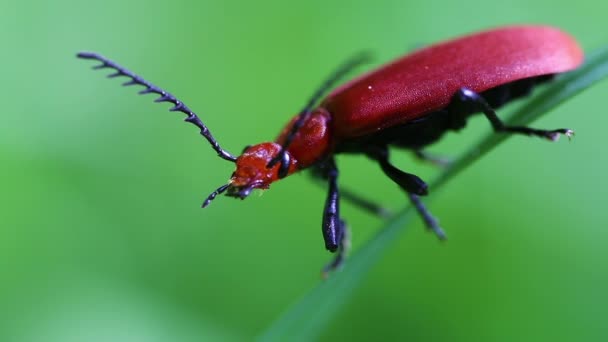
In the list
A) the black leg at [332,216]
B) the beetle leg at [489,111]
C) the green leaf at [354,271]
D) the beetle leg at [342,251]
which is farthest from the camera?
the beetle leg at [342,251]

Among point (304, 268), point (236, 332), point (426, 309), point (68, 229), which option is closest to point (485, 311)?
point (426, 309)

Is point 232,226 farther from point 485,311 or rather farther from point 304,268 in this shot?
point 485,311

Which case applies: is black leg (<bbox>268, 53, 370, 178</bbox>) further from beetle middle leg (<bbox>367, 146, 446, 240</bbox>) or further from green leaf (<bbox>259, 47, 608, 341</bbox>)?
green leaf (<bbox>259, 47, 608, 341</bbox>)

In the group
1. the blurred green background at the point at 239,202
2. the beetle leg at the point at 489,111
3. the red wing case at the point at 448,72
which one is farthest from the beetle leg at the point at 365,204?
the beetle leg at the point at 489,111

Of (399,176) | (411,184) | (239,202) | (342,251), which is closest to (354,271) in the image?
(411,184)

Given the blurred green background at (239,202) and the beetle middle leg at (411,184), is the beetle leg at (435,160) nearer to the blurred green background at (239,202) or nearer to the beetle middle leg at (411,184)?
the blurred green background at (239,202)

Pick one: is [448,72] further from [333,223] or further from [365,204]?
[365,204]

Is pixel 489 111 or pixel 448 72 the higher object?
pixel 448 72
